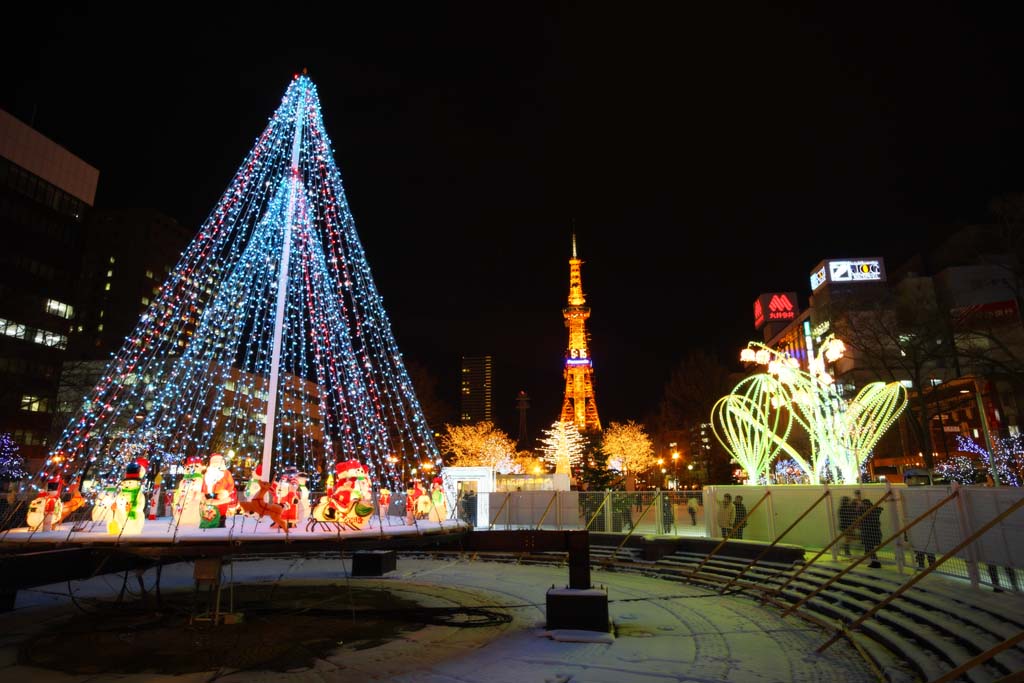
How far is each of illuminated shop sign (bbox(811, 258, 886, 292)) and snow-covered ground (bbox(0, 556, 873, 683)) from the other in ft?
224

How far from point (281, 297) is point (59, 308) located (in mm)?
48812

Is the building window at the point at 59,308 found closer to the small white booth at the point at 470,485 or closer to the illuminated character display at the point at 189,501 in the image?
the small white booth at the point at 470,485

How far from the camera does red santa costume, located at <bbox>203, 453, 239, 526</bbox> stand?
35.4 feet

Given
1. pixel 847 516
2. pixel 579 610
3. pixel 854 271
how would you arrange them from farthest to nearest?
1. pixel 854 271
2. pixel 847 516
3. pixel 579 610

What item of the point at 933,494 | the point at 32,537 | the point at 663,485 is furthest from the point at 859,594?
the point at 663,485

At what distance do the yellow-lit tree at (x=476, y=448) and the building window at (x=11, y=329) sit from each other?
110 ft

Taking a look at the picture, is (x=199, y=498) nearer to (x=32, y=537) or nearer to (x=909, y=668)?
(x=32, y=537)

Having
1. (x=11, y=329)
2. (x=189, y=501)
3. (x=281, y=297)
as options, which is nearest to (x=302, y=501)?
(x=189, y=501)

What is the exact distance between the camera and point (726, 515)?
1777cm

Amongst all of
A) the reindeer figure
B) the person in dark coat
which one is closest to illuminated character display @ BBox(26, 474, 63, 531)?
the reindeer figure

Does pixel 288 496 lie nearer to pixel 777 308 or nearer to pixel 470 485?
pixel 470 485

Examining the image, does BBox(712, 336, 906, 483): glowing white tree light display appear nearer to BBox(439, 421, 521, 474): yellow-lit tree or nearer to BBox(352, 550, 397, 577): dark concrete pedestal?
BBox(352, 550, 397, 577): dark concrete pedestal

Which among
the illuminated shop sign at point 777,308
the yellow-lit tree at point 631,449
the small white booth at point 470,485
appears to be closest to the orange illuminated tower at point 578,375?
the yellow-lit tree at point 631,449

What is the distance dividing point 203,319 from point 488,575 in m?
10.3
